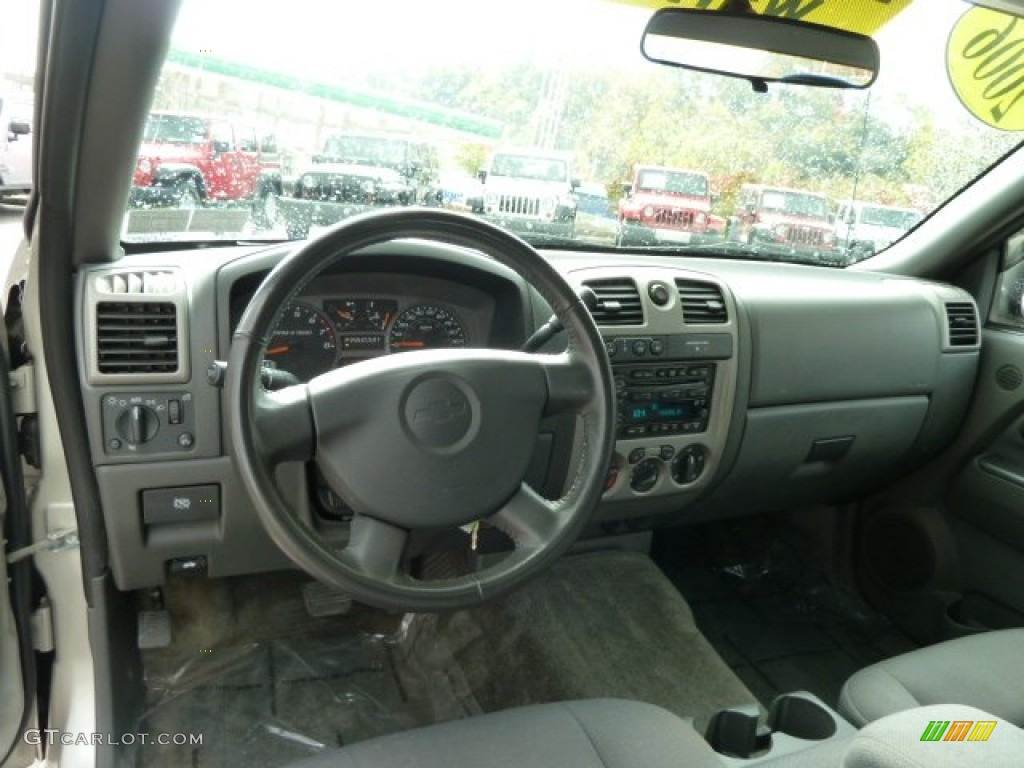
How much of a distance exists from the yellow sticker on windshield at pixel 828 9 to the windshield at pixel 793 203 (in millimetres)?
908

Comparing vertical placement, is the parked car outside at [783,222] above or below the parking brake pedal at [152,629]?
above

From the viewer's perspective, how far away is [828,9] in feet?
5.39

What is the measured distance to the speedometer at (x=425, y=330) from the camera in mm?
1961

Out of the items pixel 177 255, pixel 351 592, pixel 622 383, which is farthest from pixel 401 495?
pixel 622 383

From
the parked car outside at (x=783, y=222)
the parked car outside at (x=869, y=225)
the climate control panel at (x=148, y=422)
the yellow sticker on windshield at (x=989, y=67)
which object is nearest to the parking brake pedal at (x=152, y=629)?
the climate control panel at (x=148, y=422)

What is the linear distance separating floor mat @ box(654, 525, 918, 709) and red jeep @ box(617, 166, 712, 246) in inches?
45.6

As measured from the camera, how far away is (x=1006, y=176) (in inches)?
104

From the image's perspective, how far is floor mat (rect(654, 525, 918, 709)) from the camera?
9.05ft

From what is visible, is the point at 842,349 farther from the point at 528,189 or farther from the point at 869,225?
the point at 528,189

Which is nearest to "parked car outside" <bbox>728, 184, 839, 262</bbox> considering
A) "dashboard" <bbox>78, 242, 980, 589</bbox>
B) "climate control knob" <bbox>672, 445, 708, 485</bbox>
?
"dashboard" <bbox>78, 242, 980, 589</bbox>

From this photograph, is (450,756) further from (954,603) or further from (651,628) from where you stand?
(954,603)

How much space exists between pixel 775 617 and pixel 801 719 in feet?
4.38

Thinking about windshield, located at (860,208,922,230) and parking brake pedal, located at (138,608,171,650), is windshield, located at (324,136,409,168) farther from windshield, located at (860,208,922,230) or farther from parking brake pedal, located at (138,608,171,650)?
windshield, located at (860,208,922,230)

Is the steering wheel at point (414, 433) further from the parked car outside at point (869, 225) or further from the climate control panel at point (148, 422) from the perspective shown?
the parked car outside at point (869, 225)
